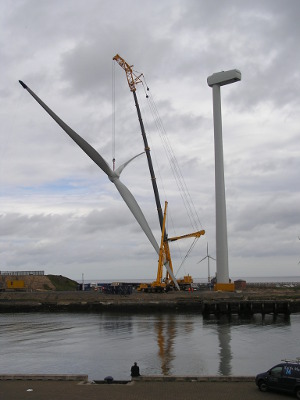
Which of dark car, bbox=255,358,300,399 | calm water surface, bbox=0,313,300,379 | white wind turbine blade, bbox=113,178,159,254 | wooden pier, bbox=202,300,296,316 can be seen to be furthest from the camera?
white wind turbine blade, bbox=113,178,159,254

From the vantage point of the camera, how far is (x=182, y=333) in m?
50.3

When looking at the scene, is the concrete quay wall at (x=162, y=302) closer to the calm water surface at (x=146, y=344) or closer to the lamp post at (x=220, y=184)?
the calm water surface at (x=146, y=344)

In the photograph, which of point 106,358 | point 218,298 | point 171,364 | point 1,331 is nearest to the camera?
point 171,364

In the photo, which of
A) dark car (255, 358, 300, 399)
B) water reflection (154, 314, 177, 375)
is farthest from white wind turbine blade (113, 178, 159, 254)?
dark car (255, 358, 300, 399)

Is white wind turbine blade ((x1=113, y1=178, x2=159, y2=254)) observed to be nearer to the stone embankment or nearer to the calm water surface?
the stone embankment

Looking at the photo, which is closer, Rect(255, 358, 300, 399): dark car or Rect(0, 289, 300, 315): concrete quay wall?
Rect(255, 358, 300, 399): dark car

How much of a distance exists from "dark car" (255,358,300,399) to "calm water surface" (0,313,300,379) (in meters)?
11.0

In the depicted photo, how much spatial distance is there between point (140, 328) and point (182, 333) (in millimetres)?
6847

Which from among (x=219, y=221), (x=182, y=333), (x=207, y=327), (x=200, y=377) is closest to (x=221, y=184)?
(x=219, y=221)

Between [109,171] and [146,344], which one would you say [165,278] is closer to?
[109,171]

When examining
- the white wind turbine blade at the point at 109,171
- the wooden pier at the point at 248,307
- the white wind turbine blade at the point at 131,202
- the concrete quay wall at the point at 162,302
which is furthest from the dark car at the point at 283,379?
the white wind turbine blade at the point at 131,202

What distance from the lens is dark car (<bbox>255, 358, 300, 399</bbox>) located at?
1915 cm

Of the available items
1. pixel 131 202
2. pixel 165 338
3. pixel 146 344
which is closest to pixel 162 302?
pixel 131 202

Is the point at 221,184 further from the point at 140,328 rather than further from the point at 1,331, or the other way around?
the point at 1,331
